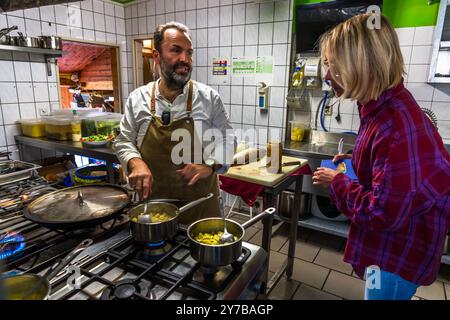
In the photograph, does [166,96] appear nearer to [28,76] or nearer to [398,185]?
[398,185]

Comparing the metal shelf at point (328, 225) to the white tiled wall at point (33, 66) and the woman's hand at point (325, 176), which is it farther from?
the white tiled wall at point (33, 66)

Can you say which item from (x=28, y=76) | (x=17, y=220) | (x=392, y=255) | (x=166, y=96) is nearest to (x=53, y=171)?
(x=28, y=76)

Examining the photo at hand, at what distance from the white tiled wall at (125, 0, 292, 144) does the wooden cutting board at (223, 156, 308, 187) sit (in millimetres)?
1137

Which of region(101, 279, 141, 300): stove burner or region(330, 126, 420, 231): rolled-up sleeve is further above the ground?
region(330, 126, 420, 231): rolled-up sleeve

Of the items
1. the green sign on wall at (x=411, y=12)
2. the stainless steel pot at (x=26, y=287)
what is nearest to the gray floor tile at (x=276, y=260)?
the stainless steel pot at (x=26, y=287)

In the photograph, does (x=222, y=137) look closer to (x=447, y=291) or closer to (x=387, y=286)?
(x=387, y=286)

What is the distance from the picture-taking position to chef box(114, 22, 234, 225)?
1500mm

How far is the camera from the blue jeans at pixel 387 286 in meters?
1.07

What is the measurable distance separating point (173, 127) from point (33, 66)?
198 centimetres

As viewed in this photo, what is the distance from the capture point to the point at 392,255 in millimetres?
1041

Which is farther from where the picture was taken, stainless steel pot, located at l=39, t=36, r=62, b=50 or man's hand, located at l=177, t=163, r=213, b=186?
stainless steel pot, located at l=39, t=36, r=62, b=50

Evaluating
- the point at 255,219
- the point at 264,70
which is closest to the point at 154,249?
the point at 255,219

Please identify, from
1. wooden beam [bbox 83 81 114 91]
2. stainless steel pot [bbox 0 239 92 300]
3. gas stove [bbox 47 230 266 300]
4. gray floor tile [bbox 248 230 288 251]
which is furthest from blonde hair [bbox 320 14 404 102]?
wooden beam [bbox 83 81 114 91]

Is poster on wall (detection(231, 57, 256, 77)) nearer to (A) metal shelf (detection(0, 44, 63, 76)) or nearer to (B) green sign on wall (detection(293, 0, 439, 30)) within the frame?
(B) green sign on wall (detection(293, 0, 439, 30))
